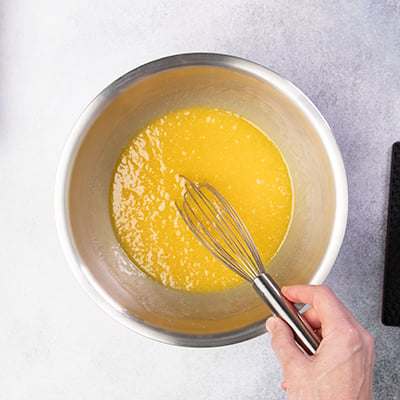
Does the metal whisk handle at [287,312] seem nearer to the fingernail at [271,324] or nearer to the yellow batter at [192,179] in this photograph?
the fingernail at [271,324]

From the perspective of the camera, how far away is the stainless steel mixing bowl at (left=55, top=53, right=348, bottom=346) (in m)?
0.85

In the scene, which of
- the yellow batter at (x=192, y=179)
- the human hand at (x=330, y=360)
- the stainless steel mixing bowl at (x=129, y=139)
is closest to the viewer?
the human hand at (x=330, y=360)

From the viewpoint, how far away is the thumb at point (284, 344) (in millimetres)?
737

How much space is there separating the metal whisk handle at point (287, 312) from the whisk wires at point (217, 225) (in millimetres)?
126

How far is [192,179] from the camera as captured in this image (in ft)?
3.22

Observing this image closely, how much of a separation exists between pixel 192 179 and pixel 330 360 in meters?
0.43

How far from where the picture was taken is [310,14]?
104 cm

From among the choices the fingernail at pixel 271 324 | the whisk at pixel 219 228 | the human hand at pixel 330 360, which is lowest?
the human hand at pixel 330 360

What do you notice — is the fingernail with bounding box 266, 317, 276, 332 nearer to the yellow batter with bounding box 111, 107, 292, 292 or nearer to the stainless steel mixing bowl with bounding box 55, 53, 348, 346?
the stainless steel mixing bowl with bounding box 55, 53, 348, 346

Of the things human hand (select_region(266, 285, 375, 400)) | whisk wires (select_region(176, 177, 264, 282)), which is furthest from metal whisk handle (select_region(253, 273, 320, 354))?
whisk wires (select_region(176, 177, 264, 282))

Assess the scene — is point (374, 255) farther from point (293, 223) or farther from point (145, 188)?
point (145, 188)

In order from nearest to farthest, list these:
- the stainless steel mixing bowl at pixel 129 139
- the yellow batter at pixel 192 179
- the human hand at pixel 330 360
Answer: the human hand at pixel 330 360, the stainless steel mixing bowl at pixel 129 139, the yellow batter at pixel 192 179

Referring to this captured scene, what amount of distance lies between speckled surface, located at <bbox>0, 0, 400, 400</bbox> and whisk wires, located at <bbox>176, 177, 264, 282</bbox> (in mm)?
195

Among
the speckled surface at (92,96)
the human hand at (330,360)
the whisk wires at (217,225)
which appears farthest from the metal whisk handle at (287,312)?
the speckled surface at (92,96)
